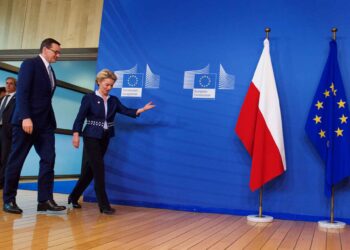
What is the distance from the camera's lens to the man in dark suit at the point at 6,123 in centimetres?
448

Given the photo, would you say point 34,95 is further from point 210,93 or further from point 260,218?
point 260,218

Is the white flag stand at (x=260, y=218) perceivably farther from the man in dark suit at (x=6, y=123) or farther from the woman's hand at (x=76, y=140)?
the man in dark suit at (x=6, y=123)

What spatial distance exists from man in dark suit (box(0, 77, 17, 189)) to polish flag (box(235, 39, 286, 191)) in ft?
8.84

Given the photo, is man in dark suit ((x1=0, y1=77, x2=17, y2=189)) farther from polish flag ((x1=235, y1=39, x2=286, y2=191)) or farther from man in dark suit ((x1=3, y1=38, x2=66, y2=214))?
polish flag ((x1=235, y1=39, x2=286, y2=191))

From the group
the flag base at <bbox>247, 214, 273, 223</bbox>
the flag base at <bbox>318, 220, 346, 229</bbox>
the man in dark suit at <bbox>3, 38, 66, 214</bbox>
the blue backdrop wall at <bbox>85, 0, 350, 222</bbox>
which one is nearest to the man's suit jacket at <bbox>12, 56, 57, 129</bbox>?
the man in dark suit at <bbox>3, 38, 66, 214</bbox>

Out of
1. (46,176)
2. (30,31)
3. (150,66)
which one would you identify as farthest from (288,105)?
(30,31)

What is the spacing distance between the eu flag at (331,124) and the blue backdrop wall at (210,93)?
0.15m

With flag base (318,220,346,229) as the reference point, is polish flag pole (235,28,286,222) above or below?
above

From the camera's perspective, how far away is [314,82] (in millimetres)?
3381

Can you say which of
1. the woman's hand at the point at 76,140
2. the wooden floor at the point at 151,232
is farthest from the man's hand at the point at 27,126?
the wooden floor at the point at 151,232

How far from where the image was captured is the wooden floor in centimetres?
214

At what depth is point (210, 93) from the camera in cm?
368

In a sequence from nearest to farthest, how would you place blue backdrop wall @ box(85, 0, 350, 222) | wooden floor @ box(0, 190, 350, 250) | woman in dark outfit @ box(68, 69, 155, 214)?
wooden floor @ box(0, 190, 350, 250)
woman in dark outfit @ box(68, 69, 155, 214)
blue backdrop wall @ box(85, 0, 350, 222)

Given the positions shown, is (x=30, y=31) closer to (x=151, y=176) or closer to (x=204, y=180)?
(x=151, y=176)
